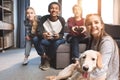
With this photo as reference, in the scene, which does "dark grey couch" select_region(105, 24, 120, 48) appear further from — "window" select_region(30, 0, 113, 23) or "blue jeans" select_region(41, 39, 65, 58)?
"window" select_region(30, 0, 113, 23)

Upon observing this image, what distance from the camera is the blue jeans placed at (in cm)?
327

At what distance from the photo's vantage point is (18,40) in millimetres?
6574

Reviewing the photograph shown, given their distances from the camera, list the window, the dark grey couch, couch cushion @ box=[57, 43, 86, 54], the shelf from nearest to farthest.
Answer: couch cushion @ box=[57, 43, 86, 54] → the dark grey couch → the shelf → the window

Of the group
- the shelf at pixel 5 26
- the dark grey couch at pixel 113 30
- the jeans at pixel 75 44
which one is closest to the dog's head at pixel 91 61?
the jeans at pixel 75 44

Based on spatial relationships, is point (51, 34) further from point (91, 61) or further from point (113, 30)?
point (91, 61)

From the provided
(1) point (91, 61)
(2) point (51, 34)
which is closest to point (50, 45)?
(2) point (51, 34)

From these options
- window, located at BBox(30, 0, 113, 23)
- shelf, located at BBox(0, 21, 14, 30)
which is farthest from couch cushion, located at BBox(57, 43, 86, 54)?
window, located at BBox(30, 0, 113, 23)

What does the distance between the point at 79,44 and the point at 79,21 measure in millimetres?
381

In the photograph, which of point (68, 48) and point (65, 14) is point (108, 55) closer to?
point (68, 48)

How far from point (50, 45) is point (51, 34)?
16 cm

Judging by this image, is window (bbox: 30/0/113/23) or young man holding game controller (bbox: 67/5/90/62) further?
window (bbox: 30/0/113/23)

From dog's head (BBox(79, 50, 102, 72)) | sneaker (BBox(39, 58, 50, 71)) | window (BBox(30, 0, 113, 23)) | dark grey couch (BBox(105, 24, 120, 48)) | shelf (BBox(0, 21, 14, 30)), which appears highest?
window (BBox(30, 0, 113, 23))

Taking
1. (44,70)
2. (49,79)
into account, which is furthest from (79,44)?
(49,79)

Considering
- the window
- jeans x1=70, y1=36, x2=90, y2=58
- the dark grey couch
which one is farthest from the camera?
the window
